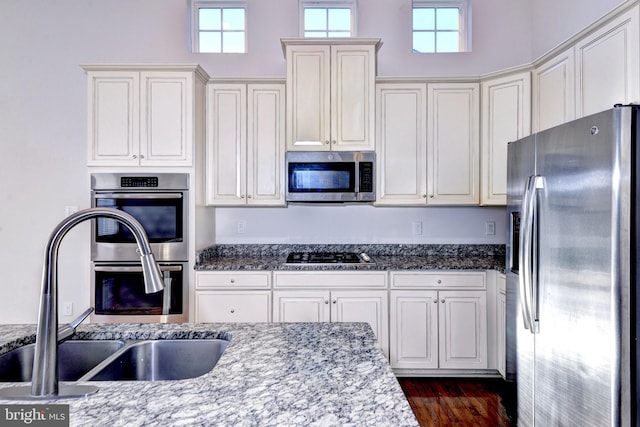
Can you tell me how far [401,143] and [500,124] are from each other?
74 cm

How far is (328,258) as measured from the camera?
3074 mm

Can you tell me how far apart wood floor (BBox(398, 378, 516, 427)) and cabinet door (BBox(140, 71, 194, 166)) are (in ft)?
7.54

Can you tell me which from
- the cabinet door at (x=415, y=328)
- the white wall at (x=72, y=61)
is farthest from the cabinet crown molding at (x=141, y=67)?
the cabinet door at (x=415, y=328)

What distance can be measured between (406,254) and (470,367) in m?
1.00

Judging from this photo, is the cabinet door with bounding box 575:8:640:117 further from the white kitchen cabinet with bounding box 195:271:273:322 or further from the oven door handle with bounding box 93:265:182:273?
the oven door handle with bounding box 93:265:182:273

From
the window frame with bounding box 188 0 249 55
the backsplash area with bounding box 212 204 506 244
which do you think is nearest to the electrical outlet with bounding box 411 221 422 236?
the backsplash area with bounding box 212 204 506 244

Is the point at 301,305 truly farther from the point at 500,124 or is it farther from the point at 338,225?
the point at 500,124

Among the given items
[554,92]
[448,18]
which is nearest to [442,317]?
[554,92]

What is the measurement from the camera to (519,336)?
2086 millimetres

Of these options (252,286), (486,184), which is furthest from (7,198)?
(486,184)

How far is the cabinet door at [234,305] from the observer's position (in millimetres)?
2799

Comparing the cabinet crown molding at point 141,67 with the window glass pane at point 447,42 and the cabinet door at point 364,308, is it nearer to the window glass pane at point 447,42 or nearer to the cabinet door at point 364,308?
the cabinet door at point 364,308

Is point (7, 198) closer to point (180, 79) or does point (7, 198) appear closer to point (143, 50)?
point (143, 50)

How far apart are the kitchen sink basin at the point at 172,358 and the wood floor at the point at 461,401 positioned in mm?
1619
